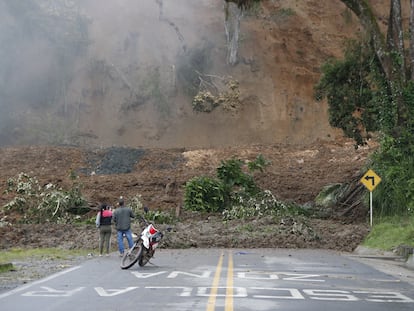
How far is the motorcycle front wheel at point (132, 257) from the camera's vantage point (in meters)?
16.7

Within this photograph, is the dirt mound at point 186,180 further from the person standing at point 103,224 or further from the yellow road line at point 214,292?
the yellow road line at point 214,292

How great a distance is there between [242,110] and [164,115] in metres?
6.48

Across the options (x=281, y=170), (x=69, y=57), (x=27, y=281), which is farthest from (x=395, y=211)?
(x=69, y=57)

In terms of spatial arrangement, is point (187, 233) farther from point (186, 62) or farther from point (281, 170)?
point (186, 62)

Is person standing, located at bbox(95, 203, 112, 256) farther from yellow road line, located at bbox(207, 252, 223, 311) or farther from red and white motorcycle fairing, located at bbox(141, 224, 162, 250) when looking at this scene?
yellow road line, located at bbox(207, 252, 223, 311)

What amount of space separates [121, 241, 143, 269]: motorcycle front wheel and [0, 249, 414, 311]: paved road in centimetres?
18

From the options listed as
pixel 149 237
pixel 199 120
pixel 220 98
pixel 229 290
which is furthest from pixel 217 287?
pixel 199 120

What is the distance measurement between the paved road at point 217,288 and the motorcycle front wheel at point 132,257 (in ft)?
0.57

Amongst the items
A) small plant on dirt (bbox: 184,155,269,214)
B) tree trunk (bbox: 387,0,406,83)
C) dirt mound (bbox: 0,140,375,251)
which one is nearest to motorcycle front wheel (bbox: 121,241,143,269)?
dirt mound (bbox: 0,140,375,251)

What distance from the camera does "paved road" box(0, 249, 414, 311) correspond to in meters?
10.6

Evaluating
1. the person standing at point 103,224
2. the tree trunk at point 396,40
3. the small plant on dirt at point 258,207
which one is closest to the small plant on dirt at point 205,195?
the small plant on dirt at point 258,207

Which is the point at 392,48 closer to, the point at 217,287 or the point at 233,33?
the point at 217,287

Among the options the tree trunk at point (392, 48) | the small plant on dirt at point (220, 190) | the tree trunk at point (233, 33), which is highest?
the tree trunk at point (233, 33)

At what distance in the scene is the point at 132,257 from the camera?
55.9 feet
